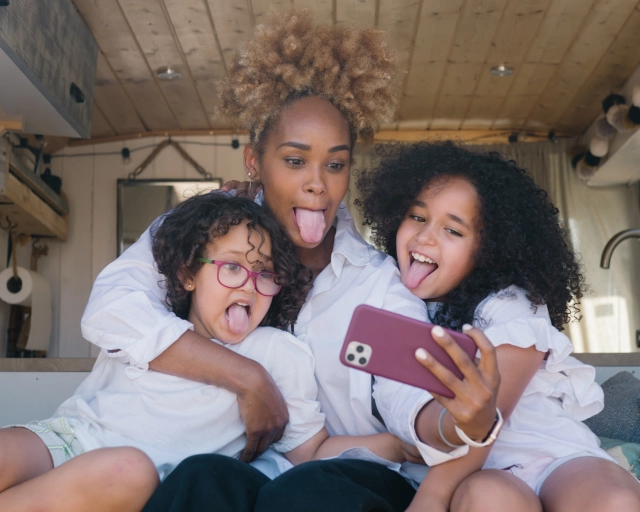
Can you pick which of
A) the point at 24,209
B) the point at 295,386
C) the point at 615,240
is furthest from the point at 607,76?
the point at 295,386

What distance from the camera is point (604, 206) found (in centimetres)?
509

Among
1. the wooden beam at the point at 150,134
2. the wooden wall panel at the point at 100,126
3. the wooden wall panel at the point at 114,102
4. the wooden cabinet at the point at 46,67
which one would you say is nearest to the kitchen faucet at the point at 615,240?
the wooden cabinet at the point at 46,67

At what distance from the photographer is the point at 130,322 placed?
160 centimetres

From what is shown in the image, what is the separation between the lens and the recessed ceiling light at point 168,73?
417cm

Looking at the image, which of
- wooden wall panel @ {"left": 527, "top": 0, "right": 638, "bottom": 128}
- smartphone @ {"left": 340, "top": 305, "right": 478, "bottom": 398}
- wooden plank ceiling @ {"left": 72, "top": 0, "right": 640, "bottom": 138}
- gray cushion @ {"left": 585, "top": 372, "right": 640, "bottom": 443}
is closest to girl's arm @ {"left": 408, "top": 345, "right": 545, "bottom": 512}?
smartphone @ {"left": 340, "top": 305, "right": 478, "bottom": 398}

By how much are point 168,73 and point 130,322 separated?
9.39ft

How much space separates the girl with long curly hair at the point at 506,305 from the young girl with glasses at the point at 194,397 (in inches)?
9.5

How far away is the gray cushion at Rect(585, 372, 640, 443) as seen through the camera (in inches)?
78.2

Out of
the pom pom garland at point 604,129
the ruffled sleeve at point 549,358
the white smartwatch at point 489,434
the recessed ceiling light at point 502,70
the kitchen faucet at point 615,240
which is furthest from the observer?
the pom pom garland at point 604,129

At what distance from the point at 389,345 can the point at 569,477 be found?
502mm

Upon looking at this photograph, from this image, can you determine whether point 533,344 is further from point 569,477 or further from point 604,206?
point 604,206

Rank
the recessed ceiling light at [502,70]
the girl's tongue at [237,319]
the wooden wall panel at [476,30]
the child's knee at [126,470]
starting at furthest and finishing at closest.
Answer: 1. the recessed ceiling light at [502,70]
2. the wooden wall panel at [476,30]
3. the girl's tongue at [237,319]
4. the child's knee at [126,470]

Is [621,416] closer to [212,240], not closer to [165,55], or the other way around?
[212,240]

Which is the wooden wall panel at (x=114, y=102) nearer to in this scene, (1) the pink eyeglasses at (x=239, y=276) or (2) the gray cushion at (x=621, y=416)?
(1) the pink eyeglasses at (x=239, y=276)
